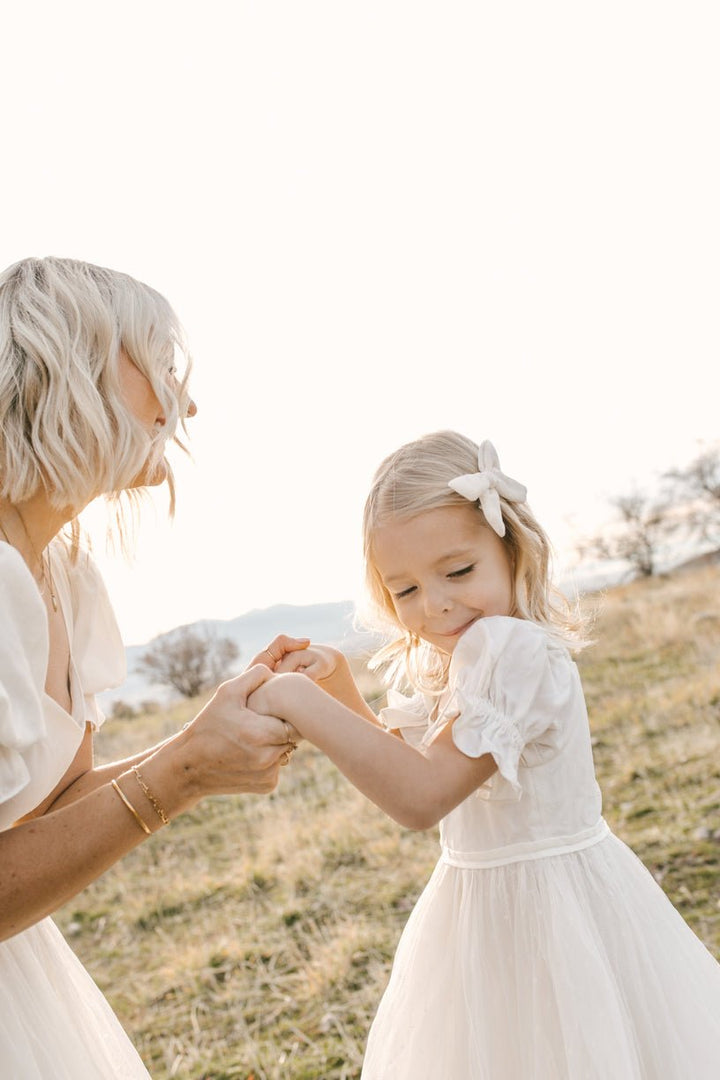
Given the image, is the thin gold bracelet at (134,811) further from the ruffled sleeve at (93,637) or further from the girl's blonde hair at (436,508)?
the girl's blonde hair at (436,508)

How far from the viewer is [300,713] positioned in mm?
2396

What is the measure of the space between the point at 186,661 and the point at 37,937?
1478 cm

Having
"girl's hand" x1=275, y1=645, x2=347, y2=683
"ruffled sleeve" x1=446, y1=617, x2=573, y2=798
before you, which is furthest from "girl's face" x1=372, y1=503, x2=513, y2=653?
"girl's hand" x1=275, y1=645, x2=347, y2=683

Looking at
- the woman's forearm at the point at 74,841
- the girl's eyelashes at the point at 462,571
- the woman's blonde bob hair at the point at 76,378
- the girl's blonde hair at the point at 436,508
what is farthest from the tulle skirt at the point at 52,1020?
the girl's eyelashes at the point at 462,571

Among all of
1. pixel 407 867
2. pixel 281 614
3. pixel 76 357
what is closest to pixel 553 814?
pixel 76 357

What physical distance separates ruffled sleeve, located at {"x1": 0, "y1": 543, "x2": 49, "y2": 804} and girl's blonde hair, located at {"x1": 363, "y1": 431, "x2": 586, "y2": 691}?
0.94 meters

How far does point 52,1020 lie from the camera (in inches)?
89.4

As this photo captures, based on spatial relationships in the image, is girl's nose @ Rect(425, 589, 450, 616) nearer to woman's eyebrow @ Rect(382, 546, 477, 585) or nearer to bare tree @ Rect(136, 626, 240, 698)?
woman's eyebrow @ Rect(382, 546, 477, 585)

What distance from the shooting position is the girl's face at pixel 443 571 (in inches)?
102

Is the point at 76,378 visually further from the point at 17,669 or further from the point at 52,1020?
the point at 52,1020

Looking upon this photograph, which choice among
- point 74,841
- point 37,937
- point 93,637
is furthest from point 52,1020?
point 93,637

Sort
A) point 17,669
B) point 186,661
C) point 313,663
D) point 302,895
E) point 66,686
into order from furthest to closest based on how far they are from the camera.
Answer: point 186,661 → point 302,895 → point 313,663 → point 66,686 → point 17,669

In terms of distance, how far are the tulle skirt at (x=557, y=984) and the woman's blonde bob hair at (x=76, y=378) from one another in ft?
4.38

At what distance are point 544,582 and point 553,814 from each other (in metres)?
0.62
